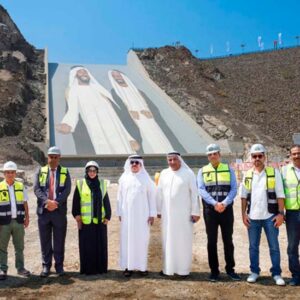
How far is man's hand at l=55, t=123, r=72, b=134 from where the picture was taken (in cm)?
2116

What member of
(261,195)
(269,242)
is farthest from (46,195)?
(269,242)

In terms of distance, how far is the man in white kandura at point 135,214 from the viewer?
5461 millimetres

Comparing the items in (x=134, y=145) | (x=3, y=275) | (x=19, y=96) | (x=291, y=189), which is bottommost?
(x=3, y=275)

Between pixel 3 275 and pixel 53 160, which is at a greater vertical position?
pixel 53 160

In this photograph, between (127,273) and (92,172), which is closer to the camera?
(127,273)

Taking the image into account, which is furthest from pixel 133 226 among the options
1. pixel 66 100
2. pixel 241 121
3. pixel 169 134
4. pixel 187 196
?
pixel 241 121

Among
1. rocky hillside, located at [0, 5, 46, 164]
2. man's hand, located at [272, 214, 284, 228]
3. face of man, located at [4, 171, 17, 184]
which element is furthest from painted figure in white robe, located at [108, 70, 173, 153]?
man's hand, located at [272, 214, 284, 228]

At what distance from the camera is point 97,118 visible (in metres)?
22.7

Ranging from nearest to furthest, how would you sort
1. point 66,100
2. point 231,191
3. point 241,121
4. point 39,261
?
→ point 231,191 < point 39,261 < point 66,100 < point 241,121

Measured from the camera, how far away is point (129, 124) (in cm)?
2273

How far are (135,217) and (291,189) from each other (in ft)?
6.66

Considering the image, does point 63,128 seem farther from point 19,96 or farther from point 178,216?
point 178,216

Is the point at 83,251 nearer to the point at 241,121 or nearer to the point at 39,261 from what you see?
the point at 39,261

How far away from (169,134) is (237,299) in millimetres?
18377
